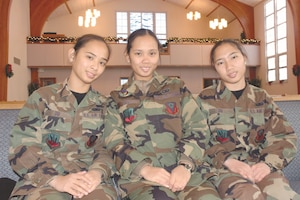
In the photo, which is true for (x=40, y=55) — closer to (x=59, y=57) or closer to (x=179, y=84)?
(x=59, y=57)

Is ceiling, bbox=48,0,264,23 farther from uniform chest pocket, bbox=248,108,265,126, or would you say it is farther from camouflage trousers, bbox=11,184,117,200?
camouflage trousers, bbox=11,184,117,200

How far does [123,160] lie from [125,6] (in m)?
18.6

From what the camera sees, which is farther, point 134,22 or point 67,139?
point 134,22

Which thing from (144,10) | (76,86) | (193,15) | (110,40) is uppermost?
(144,10)

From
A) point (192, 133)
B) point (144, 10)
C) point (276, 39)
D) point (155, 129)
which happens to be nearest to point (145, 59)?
point (155, 129)

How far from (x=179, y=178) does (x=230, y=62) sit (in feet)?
3.02

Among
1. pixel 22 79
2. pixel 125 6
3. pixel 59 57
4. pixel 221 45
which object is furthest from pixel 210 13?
pixel 221 45

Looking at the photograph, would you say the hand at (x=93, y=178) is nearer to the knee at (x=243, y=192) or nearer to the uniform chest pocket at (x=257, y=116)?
the knee at (x=243, y=192)

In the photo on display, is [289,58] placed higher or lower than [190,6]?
lower

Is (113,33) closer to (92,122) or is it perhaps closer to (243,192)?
(92,122)

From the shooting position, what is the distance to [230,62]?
7.94 feet

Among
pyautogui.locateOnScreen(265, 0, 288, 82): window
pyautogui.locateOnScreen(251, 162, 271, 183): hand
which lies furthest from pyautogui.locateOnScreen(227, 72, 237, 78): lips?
pyautogui.locateOnScreen(265, 0, 288, 82): window

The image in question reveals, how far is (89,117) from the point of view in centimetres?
230

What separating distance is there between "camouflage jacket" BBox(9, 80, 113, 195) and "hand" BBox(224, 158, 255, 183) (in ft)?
2.48
